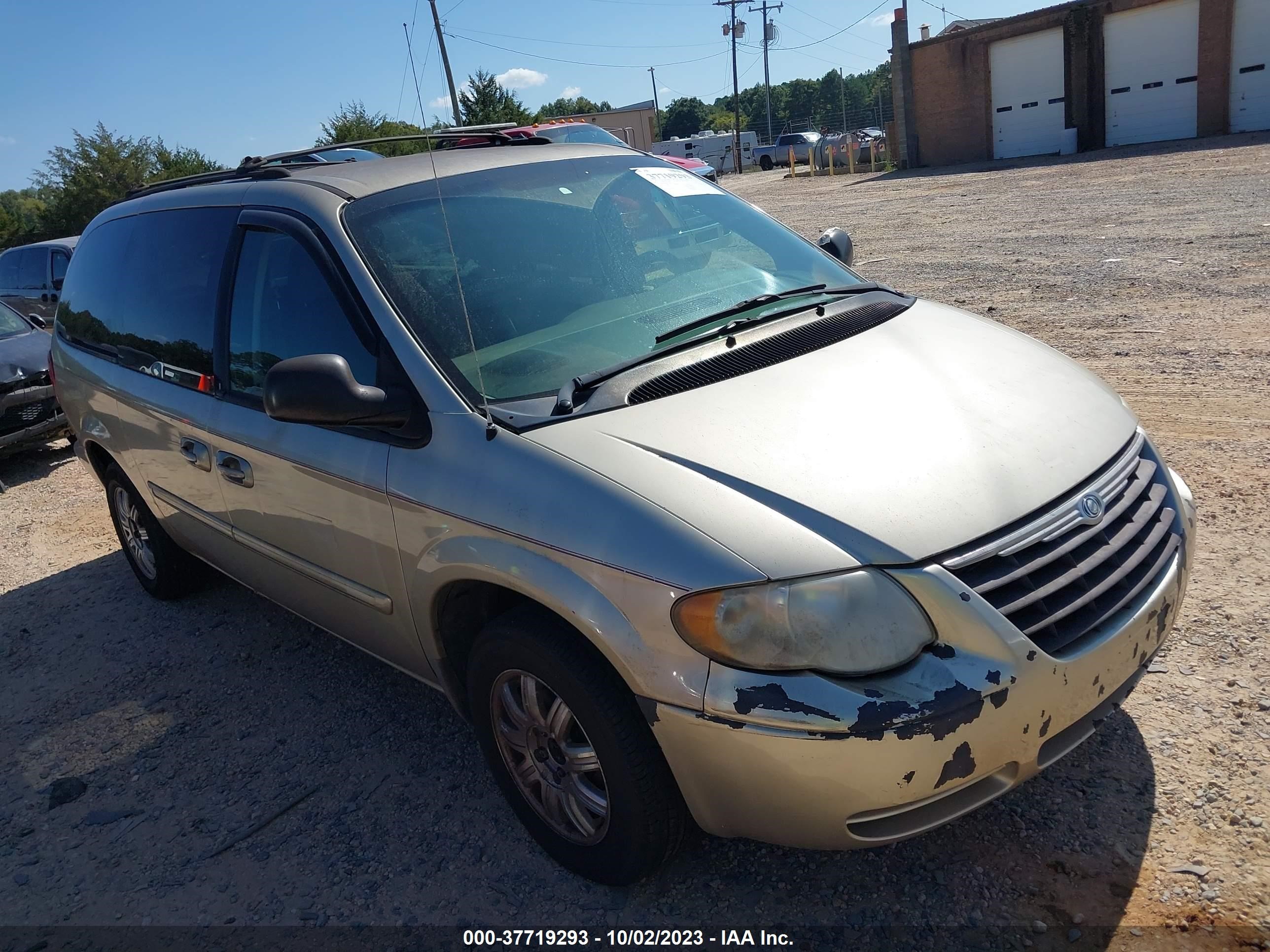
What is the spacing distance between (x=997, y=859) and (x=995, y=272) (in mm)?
8431

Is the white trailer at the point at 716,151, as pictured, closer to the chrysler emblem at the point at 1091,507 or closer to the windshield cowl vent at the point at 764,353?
the windshield cowl vent at the point at 764,353

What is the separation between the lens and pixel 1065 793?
2646 millimetres

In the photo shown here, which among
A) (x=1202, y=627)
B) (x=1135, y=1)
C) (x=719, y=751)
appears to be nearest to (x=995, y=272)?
(x=1202, y=627)

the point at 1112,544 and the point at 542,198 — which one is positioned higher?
the point at 542,198

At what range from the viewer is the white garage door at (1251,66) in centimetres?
2456

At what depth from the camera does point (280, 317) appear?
10.7 feet

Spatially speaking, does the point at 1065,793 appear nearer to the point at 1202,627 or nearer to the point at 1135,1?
the point at 1202,627

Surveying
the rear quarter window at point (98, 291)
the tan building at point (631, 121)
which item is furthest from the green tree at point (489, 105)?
the rear quarter window at point (98, 291)

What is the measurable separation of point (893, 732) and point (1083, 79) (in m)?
31.3

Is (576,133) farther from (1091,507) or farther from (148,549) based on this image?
(1091,507)

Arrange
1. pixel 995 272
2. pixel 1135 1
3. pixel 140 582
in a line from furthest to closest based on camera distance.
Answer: pixel 1135 1
pixel 995 272
pixel 140 582

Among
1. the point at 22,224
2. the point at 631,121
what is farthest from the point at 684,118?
the point at 22,224

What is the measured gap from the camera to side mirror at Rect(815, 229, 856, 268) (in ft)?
13.4

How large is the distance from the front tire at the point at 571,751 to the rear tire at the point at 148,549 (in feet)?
8.94
